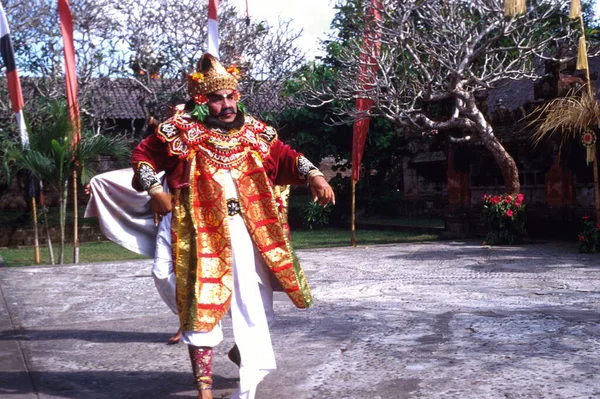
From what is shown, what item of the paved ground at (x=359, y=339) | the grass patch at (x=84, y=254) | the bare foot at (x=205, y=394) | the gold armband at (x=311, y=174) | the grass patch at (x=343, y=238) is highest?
the gold armband at (x=311, y=174)

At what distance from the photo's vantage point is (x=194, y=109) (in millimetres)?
4332

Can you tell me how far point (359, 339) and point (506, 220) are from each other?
887 cm

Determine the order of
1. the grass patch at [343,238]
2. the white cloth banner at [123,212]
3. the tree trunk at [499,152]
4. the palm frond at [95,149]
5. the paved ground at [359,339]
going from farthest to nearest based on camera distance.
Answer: the grass patch at [343,238] < the tree trunk at [499,152] < the palm frond at [95,149] < the white cloth banner at [123,212] < the paved ground at [359,339]

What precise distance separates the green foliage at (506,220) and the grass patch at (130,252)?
2400mm

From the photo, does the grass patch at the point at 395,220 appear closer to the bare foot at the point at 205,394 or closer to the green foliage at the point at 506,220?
the green foliage at the point at 506,220

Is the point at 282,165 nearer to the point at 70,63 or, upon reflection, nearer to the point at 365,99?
the point at 70,63

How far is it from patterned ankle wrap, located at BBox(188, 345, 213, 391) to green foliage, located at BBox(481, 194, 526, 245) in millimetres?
10307

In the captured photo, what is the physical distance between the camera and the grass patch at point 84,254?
1430 centimetres

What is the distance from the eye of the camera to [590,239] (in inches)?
464

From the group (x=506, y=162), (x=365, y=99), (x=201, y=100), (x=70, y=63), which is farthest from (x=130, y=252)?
(x=201, y=100)

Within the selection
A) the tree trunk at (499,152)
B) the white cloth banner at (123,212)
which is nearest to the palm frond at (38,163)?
the white cloth banner at (123,212)

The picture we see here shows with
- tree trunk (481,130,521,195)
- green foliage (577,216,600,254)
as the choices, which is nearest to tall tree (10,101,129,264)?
tree trunk (481,130,521,195)

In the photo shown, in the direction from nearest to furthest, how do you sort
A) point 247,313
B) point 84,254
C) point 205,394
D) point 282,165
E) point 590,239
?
point 205,394
point 247,313
point 282,165
point 590,239
point 84,254

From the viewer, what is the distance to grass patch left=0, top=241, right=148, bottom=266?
14305 millimetres
